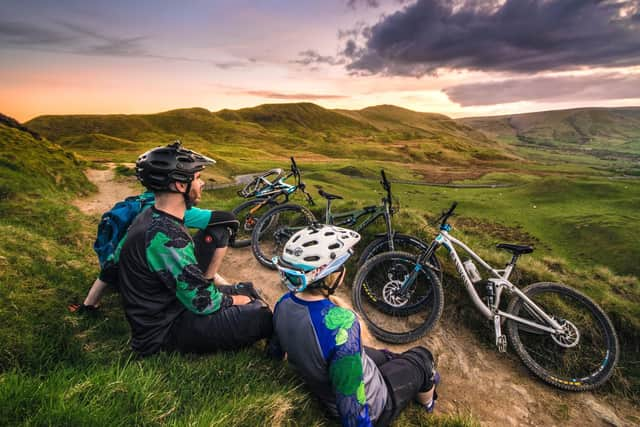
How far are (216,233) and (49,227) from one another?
269 inches

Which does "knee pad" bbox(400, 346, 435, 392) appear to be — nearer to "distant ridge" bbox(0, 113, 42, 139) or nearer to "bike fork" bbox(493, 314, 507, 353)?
"bike fork" bbox(493, 314, 507, 353)

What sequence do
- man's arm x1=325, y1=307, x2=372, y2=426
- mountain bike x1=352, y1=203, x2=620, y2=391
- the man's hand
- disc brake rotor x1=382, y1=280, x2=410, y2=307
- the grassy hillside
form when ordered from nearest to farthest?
the grassy hillside → man's arm x1=325, y1=307, x2=372, y2=426 → the man's hand → mountain bike x1=352, y1=203, x2=620, y2=391 → disc brake rotor x1=382, y1=280, x2=410, y2=307

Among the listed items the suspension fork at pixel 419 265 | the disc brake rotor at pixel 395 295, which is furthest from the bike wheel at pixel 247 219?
the suspension fork at pixel 419 265

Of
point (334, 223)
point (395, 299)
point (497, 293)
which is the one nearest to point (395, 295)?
point (395, 299)

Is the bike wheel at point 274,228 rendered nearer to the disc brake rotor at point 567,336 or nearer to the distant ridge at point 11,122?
the disc brake rotor at point 567,336

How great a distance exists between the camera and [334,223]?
833 centimetres

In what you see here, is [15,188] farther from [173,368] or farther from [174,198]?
[173,368]

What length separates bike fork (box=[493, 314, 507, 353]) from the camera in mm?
5576

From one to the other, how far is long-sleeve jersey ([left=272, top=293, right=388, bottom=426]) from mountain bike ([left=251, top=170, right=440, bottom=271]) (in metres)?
3.96

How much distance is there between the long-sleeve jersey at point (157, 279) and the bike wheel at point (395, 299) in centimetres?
348

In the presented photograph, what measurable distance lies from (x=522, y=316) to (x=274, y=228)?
6.94m

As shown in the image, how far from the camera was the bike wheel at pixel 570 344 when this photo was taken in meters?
5.26

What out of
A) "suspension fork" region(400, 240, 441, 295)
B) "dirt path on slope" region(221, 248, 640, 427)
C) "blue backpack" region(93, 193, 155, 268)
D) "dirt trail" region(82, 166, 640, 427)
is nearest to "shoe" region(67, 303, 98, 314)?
"blue backpack" region(93, 193, 155, 268)

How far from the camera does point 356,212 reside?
817cm
